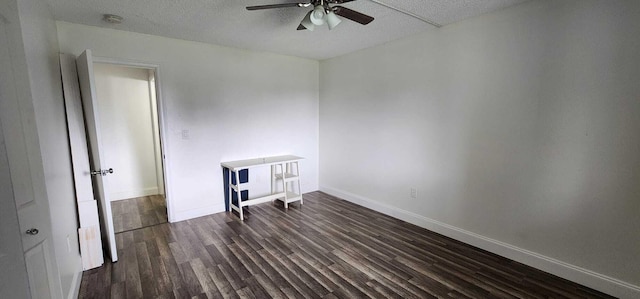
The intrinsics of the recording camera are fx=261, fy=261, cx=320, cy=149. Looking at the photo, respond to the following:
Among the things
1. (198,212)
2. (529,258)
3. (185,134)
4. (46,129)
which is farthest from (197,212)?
(529,258)

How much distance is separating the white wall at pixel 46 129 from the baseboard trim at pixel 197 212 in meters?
1.15

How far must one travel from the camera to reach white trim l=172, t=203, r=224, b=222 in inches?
135

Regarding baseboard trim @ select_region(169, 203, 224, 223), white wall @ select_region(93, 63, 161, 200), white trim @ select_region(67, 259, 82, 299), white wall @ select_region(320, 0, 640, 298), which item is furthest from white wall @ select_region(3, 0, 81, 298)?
white wall @ select_region(320, 0, 640, 298)

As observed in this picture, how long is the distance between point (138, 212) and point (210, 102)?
1899 mm

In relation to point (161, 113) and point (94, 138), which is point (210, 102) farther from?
point (94, 138)

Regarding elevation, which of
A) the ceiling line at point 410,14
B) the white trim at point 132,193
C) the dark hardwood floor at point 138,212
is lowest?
the dark hardwood floor at point 138,212

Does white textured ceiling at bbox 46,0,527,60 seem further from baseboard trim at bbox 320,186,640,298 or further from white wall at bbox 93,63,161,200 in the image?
baseboard trim at bbox 320,186,640,298

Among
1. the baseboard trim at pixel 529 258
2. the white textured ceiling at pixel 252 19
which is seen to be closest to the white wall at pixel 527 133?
the baseboard trim at pixel 529 258

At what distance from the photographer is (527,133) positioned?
229 cm

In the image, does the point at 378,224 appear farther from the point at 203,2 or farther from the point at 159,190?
the point at 159,190

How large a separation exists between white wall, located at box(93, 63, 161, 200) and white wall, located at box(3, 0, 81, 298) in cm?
179

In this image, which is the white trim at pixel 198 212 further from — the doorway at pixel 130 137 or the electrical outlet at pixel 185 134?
the electrical outlet at pixel 185 134

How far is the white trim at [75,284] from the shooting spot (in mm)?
1877

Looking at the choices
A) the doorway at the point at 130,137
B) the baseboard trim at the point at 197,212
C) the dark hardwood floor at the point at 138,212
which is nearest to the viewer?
the dark hardwood floor at the point at 138,212
